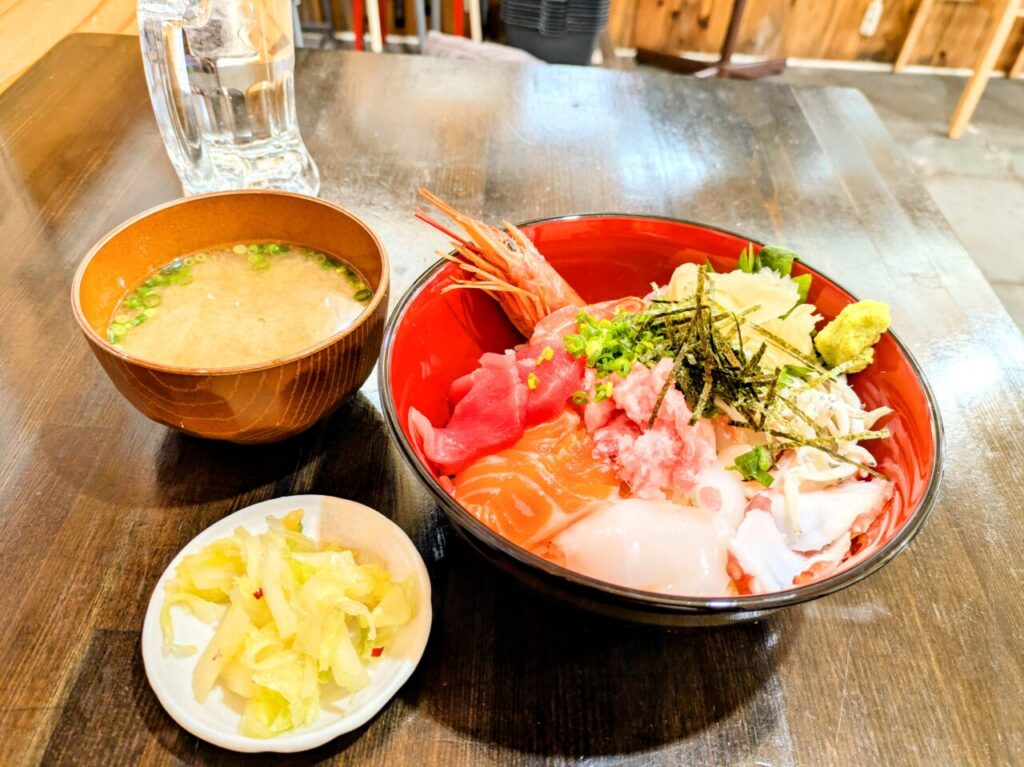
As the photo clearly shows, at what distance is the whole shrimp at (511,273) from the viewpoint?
1229mm

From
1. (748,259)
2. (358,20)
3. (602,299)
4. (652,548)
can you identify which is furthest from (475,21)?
(652,548)

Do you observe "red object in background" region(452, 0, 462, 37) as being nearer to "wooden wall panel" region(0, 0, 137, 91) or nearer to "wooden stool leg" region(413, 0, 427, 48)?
"wooden stool leg" region(413, 0, 427, 48)

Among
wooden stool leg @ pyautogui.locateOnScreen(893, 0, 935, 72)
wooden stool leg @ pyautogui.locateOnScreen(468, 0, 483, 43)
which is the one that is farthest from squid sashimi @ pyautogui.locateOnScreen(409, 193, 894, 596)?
wooden stool leg @ pyautogui.locateOnScreen(893, 0, 935, 72)

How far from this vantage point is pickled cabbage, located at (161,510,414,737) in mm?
836

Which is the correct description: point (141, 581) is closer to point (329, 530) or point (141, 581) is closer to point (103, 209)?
point (329, 530)

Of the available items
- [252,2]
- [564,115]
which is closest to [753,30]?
[564,115]

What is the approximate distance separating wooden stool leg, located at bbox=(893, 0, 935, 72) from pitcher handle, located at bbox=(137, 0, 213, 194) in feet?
18.1

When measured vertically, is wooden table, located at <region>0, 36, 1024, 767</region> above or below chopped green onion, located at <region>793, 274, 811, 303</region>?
below

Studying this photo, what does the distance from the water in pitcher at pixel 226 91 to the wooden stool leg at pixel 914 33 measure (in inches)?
208

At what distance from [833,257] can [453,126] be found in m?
1.12

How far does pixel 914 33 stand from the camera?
538 centimetres

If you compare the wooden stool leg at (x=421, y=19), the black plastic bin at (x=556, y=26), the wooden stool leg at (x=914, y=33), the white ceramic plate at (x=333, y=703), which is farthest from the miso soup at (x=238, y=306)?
the wooden stool leg at (x=914, y=33)

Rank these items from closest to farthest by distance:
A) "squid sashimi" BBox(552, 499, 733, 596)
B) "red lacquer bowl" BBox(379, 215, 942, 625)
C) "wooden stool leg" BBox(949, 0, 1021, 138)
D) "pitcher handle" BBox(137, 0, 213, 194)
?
1. "red lacquer bowl" BBox(379, 215, 942, 625)
2. "squid sashimi" BBox(552, 499, 733, 596)
3. "pitcher handle" BBox(137, 0, 213, 194)
4. "wooden stool leg" BBox(949, 0, 1021, 138)

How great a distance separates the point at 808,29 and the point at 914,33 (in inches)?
29.8
